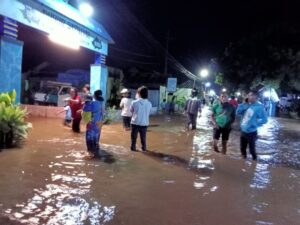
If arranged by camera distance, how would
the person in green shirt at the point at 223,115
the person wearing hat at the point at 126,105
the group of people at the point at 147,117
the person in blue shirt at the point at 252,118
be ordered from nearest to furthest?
the group of people at the point at 147,117, the person in blue shirt at the point at 252,118, the person in green shirt at the point at 223,115, the person wearing hat at the point at 126,105

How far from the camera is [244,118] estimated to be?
9844mm

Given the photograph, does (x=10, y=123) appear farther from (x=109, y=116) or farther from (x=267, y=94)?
(x=267, y=94)

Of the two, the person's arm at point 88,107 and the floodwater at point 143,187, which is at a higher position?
the person's arm at point 88,107

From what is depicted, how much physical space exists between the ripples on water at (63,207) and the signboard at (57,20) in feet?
18.1

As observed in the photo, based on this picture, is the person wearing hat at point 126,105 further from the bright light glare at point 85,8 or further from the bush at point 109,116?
the bright light glare at point 85,8

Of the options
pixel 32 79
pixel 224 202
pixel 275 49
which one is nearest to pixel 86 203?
pixel 224 202

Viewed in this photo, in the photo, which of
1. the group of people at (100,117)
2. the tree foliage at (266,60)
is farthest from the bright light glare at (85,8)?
the tree foliage at (266,60)

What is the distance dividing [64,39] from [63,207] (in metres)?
9.65

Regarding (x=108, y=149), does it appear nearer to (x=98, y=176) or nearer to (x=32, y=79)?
(x=98, y=176)

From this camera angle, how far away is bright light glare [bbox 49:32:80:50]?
1367 centimetres

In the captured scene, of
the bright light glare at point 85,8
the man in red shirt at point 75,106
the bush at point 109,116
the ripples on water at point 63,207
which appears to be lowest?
the ripples on water at point 63,207

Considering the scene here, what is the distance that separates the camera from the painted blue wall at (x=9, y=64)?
10.4 metres

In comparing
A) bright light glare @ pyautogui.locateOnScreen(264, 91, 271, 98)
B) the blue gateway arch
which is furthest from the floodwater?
bright light glare @ pyautogui.locateOnScreen(264, 91, 271, 98)

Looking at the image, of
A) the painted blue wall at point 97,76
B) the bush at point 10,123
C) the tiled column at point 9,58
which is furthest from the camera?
the painted blue wall at point 97,76
